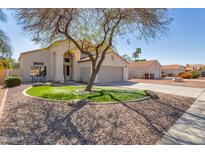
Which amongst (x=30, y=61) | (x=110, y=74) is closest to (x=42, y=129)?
(x=30, y=61)

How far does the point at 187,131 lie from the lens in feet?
16.6

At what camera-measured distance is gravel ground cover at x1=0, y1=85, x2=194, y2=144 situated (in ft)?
14.5

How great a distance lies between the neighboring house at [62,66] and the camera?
21.7m

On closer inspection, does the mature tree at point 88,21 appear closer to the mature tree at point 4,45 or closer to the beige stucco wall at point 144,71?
the mature tree at point 4,45

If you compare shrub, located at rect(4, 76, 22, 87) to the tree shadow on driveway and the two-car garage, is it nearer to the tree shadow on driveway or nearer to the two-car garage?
the two-car garage

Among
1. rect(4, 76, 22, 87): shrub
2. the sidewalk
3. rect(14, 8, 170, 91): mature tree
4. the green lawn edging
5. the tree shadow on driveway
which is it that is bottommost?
the sidewalk

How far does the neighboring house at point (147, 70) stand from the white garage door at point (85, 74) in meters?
19.5

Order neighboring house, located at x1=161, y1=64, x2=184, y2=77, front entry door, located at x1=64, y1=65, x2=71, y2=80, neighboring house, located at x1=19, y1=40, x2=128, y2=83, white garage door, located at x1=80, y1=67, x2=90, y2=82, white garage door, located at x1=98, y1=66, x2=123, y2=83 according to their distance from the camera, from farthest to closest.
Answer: neighboring house, located at x1=161, y1=64, x2=184, y2=77 < front entry door, located at x1=64, y1=65, x2=71, y2=80 < white garage door, located at x1=98, y1=66, x2=123, y2=83 < white garage door, located at x1=80, y1=67, x2=90, y2=82 < neighboring house, located at x1=19, y1=40, x2=128, y2=83

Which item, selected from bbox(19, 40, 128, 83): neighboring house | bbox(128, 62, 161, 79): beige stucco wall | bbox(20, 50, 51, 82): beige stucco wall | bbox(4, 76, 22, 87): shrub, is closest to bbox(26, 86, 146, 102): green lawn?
bbox(4, 76, 22, 87): shrub

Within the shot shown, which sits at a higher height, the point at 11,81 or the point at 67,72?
the point at 67,72

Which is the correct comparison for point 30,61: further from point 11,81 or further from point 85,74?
point 85,74

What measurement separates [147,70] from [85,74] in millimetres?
20286
